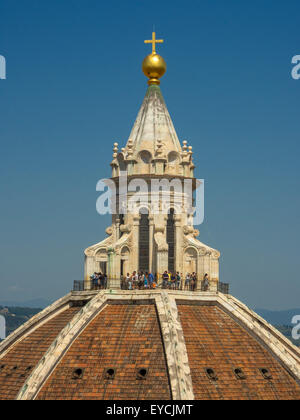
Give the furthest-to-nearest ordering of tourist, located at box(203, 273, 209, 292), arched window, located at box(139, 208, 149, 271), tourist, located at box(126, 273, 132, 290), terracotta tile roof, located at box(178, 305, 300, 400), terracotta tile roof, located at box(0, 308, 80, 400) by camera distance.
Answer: arched window, located at box(139, 208, 149, 271) → tourist, located at box(203, 273, 209, 292) → tourist, located at box(126, 273, 132, 290) → terracotta tile roof, located at box(0, 308, 80, 400) → terracotta tile roof, located at box(178, 305, 300, 400)

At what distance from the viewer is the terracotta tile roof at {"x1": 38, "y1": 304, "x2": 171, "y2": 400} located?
49.5 m

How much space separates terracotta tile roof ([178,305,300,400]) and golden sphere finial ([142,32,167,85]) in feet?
52.7

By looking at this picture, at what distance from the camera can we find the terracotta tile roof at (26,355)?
53.2 meters

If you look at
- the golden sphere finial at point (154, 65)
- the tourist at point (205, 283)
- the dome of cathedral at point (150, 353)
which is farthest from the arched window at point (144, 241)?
the golden sphere finial at point (154, 65)

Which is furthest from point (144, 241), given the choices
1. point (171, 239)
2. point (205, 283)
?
point (205, 283)

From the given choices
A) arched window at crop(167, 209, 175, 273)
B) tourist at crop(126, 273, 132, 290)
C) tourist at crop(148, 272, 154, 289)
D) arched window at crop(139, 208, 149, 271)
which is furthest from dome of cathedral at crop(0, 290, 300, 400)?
arched window at crop(139, 208, 149, 271)

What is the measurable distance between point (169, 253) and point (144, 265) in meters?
1.91

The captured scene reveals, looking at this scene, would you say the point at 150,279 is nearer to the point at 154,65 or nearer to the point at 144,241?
the point at 144,241

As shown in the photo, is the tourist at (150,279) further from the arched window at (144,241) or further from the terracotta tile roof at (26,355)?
the terracotta tile roof at (26,355)

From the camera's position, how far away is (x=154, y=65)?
61750 mm

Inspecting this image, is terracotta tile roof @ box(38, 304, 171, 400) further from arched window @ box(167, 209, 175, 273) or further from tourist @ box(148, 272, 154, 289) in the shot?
arched window @ box(167, 209, 175, 273)

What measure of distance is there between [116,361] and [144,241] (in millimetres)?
11111
